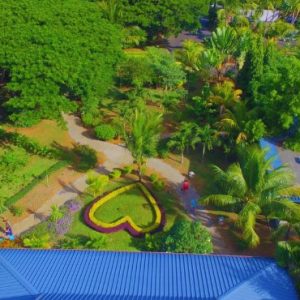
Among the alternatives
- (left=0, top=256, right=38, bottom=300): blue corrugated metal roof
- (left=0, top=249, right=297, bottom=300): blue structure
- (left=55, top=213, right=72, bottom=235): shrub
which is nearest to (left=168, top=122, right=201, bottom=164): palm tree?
(left=55, top=213, right=72, bottom=235): shrub

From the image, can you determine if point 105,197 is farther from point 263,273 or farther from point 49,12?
point 49,12

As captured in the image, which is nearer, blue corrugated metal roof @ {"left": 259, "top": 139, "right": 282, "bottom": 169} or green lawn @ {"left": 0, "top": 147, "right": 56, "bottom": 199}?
blue corrugated metal roof @ {"left": 259, "top": 139, "right": 282, "bottom": 169}

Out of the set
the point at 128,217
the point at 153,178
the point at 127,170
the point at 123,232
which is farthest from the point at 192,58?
the point at 123,232

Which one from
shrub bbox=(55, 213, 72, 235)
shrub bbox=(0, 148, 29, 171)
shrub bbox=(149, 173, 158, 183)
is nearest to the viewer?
shrub bbox=(55, 213, 72, 235)

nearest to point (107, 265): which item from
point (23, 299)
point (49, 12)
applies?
point (23, 299)

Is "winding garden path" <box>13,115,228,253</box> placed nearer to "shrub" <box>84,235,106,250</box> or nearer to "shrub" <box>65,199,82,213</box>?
"shrub" <box>65,199,82,213</box>

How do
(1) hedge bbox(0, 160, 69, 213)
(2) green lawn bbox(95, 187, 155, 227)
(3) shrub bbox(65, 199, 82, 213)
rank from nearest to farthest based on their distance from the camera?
(2) green lawn bbox(95, 187, 155, 227) < (3) shrub bbox(65, 199, 82, 213) < (1) hedge bbox(0, 160, 69, 213)

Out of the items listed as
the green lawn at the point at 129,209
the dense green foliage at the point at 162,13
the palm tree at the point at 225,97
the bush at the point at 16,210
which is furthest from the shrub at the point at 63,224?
the dense green foliage at the point at 162,13
